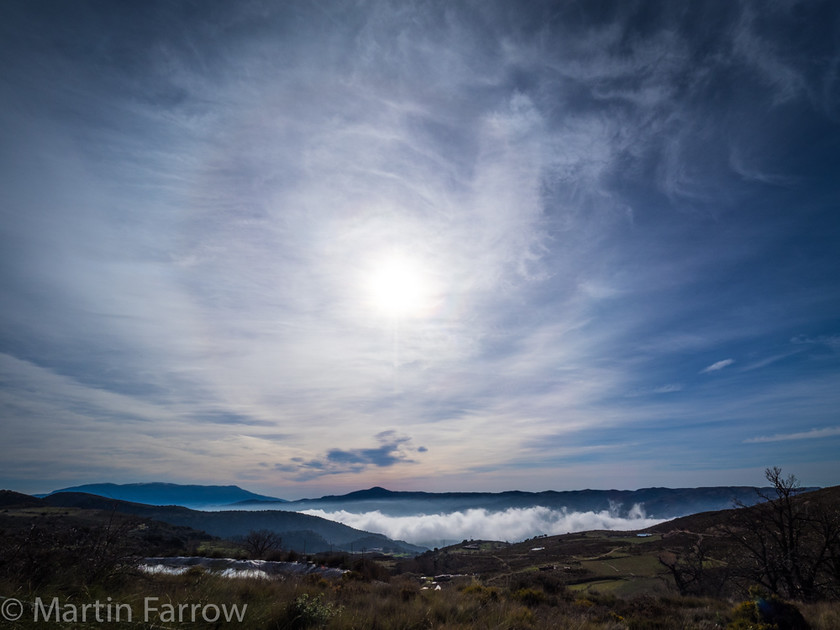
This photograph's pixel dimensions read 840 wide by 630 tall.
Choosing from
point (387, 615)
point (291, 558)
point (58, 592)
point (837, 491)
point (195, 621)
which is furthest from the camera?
point (837, 491)

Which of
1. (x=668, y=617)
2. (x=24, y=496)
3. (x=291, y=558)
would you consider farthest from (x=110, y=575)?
(x=24, y=496)

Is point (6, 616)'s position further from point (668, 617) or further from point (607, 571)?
point (607, 571)

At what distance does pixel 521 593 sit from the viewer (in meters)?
14.6

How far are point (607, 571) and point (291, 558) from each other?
210 ft

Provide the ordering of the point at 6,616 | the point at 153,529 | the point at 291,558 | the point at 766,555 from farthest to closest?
the point at 153,529 → the point at 291,558 → the point at 766,555 → the point at 6,616

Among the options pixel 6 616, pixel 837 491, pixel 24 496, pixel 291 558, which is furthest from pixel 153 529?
pixel 837 491

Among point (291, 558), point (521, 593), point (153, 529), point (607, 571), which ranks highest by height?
point (521, 593)

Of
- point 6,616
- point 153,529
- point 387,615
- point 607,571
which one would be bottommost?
point 607,571

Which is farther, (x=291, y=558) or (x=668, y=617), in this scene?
(x=291, y=558)

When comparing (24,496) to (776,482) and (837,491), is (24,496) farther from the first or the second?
(837,491)

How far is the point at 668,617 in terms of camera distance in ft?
37.7

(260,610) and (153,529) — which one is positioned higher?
(260,610)

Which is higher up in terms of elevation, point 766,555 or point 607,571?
point 766,555

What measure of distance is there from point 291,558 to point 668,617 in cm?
2330
